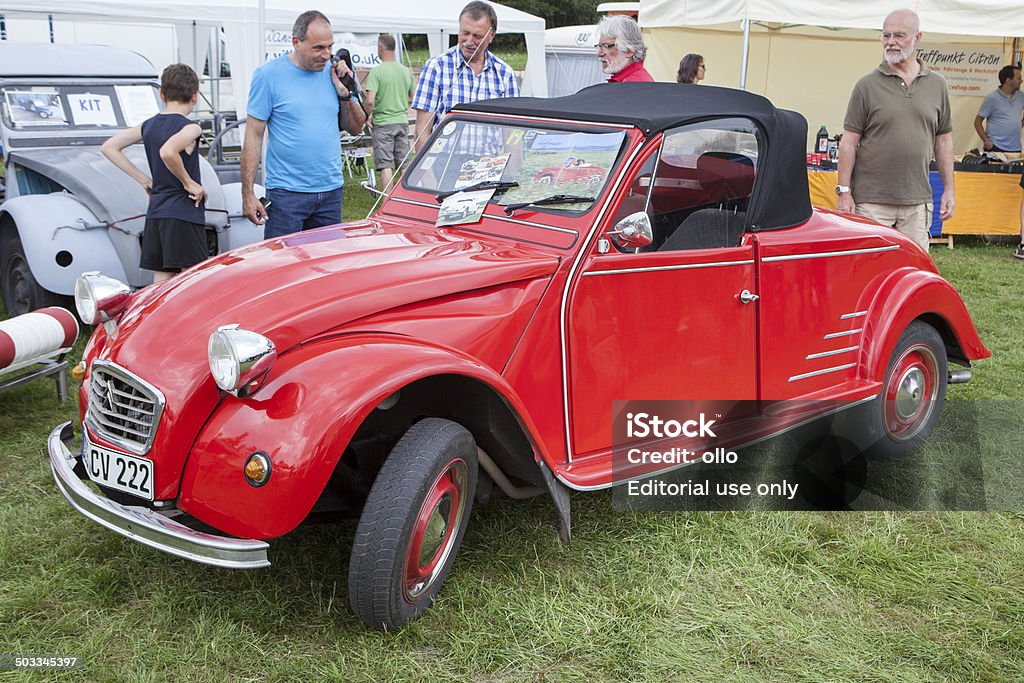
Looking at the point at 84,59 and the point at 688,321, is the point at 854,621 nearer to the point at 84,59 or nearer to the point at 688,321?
the point at 688,321

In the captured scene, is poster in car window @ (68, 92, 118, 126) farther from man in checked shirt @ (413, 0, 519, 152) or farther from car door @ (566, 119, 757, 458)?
car door @ (566, 119, 757, 458)

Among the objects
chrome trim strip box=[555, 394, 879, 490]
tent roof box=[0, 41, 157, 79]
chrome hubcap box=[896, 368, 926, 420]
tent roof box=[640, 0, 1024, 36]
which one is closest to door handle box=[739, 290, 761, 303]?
chrome trim strip box=[555, 394, 879, 490]

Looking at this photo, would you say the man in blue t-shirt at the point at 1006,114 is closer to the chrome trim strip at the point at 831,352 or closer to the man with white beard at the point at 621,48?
the man with white beard at the point at 621,48

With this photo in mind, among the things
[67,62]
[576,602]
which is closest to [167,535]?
[576,602]

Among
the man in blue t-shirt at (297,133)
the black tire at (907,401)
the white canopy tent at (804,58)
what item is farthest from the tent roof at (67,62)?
the white canopy tent at (804,58)

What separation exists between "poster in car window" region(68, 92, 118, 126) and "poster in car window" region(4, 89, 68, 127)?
0.27ft

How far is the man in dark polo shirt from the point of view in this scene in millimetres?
4938

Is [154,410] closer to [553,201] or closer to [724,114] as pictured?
[553,201]

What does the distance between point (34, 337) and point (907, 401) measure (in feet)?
13.6

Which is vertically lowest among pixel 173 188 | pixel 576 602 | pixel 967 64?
pixel 576 602

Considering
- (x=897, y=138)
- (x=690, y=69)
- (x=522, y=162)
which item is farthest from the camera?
(x=690, y=69)

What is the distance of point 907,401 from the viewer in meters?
4.40

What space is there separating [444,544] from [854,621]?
1.37 m

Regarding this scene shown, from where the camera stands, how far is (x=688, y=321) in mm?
3498
